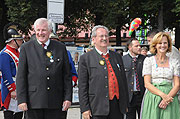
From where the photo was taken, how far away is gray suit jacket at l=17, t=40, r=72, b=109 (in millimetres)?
5148

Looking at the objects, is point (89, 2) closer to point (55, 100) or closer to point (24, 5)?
point (24, 5)

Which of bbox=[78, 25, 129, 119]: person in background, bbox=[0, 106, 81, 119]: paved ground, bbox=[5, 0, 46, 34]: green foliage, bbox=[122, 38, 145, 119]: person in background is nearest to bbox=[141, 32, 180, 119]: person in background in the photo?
bbox=[78, 25, 129, 119]: person in background

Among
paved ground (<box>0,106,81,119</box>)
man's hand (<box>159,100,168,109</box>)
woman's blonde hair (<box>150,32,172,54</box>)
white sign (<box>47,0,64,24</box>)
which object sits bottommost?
paved ground (<box>0,106,81,119</box>)

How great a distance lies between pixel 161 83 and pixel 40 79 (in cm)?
184

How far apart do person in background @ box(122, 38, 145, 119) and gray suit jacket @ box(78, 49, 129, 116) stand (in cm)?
252

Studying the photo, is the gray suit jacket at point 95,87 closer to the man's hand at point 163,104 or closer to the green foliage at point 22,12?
the man's hand at point 163,104

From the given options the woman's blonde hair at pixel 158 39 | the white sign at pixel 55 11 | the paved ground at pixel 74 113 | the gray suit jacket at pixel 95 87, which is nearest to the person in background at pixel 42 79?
the gray suit jacket at pixel 95 87

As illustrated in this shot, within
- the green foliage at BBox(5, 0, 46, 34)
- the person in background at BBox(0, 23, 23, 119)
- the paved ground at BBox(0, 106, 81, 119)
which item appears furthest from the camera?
the green foliage at BBox(5, 0, 46, 34)

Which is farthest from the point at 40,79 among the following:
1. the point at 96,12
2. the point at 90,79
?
the point at 96,12

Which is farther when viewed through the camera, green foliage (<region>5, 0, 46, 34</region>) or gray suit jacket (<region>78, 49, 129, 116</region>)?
green foliage (<region>5, 0, 46, 34</region>)

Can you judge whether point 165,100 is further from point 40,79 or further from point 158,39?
point 40,79

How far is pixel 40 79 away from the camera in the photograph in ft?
16.9

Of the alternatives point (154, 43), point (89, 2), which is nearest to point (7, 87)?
point (154, 43)

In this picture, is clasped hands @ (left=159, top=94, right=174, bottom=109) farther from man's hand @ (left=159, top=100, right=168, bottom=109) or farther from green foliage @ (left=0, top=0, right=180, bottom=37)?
green foliage @ (left=0, top=0, right=180, bottom=37)
